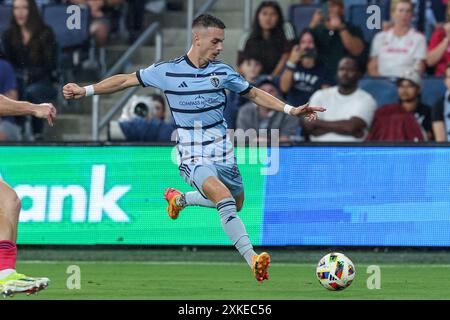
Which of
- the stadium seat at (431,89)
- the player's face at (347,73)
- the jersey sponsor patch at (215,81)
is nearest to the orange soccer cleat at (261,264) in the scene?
the jersey sponsor patch at (215,81)

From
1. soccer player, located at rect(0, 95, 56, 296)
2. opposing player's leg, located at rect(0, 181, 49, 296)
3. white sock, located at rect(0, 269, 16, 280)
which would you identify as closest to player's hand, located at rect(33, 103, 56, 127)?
soccer player, located at rect(0, 95, 56, 296)

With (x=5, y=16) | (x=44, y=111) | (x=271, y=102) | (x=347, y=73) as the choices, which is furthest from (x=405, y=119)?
(x=44, y=111)

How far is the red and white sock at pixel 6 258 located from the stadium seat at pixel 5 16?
8.23m

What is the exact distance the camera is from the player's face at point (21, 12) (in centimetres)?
1772

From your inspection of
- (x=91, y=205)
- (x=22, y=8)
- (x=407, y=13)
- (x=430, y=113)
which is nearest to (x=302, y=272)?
(x=91, y=205)

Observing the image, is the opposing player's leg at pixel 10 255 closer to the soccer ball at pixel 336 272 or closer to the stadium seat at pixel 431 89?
the soccer ball at pixel 336 272

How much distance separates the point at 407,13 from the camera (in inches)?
685

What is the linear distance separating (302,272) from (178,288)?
2.20 meters

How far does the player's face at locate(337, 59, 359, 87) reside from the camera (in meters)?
16.6

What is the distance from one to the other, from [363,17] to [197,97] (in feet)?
21.5

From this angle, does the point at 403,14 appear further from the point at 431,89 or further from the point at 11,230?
the point at 11,230

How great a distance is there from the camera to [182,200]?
1273 centimetres

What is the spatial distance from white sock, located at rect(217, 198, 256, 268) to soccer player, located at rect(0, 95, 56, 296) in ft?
6.56

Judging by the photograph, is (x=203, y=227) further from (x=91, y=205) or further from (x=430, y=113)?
(x=430, y=113)
